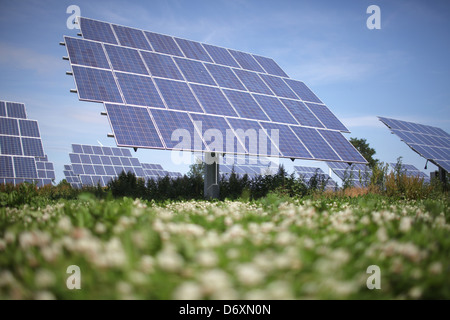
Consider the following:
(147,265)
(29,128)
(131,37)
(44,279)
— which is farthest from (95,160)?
(147,265)

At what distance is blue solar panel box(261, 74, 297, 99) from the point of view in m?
19.4

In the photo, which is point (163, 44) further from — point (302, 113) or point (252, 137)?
point (252, 137)

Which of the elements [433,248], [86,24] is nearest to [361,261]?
[433,248]

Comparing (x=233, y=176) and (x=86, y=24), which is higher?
(x=86, y=24)

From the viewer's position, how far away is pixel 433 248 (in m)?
3.13

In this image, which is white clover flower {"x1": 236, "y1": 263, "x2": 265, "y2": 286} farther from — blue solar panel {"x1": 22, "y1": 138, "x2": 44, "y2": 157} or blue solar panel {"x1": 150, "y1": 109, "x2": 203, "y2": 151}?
blue solar panel {"x1": 22, "y1": 138, "x2": 44, "y2": 157}

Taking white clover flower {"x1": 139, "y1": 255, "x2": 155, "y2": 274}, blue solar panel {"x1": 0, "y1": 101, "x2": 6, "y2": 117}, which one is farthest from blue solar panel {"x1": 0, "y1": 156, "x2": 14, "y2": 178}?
white clover flower {"x1": 139, "y1": 255, "x2": 155, "y2": 274}

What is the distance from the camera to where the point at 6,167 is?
78.1 feet

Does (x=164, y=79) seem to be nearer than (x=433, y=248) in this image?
No

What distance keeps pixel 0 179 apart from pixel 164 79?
14.8 m

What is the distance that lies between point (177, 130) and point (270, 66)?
1183cm

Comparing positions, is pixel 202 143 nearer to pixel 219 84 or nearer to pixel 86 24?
pixel 219 84

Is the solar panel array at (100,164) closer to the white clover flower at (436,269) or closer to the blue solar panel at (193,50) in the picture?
Answer: the blue solar panel at (193,50)

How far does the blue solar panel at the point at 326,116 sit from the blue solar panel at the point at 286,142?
3.32 meters
